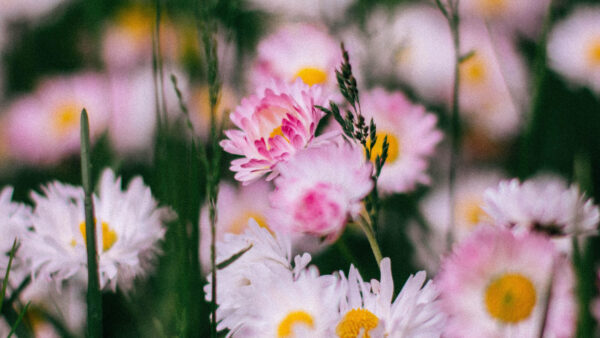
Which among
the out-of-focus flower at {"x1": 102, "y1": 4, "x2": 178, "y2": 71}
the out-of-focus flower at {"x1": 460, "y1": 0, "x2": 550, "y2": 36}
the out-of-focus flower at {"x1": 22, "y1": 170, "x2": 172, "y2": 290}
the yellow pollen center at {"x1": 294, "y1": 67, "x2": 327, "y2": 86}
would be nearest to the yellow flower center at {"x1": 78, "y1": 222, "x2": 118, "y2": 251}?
the out-of-focus flower at {"x1": 22, "y1": 170, "x2": 172, "y2": 290}

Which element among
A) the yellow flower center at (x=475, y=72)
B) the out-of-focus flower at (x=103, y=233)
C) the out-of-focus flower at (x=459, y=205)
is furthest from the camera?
the yellow flower center at (x=475, y=72)

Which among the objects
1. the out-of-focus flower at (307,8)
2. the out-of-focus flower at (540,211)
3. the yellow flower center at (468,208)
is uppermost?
the out-of-focus flower at (307,8)

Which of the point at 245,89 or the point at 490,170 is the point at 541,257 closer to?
the point at 490,170

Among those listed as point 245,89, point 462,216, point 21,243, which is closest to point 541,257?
point 21,243

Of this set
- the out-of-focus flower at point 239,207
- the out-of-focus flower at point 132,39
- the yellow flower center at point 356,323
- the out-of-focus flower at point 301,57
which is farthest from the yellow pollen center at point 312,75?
the yellow flower center at point 356,323

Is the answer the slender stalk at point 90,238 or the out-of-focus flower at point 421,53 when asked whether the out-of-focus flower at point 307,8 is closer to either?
the out-of-focus flower at point 421,53

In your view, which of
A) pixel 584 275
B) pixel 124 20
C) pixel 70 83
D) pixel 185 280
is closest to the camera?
pixel 584 275

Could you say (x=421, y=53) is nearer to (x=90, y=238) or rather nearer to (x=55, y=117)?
(x=55, y=117)
